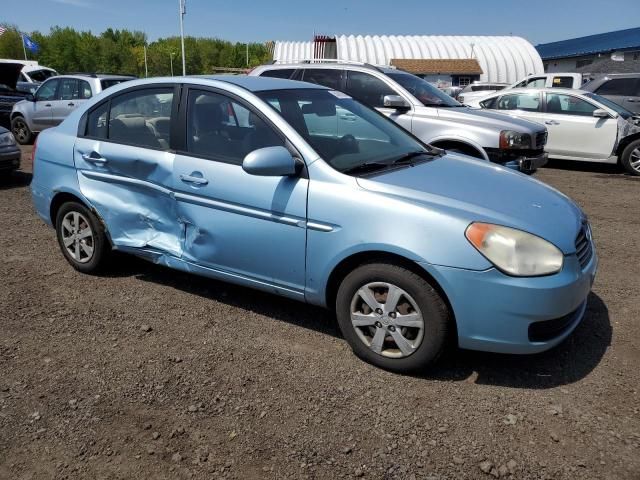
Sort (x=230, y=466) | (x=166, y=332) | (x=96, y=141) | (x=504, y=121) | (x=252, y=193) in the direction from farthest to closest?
(x=504, y=121) < (x=96, y=141) < (x=166, y=332) < (x=252, y=193) < (x=230, y=466)

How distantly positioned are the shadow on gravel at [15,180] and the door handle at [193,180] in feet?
20.1

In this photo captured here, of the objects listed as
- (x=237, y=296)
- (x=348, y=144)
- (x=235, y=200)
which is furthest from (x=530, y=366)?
(x=237, y=296)

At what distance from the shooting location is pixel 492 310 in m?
2.88

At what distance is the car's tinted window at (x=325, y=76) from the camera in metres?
8.16

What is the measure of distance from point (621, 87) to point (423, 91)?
686 cm

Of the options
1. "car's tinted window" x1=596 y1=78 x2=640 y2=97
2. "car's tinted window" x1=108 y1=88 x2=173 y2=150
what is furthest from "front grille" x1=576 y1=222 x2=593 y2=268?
"car's tinted window" x1=596 y1=78 x2=640 y2=97

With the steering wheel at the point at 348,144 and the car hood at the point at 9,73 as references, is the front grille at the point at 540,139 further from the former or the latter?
the car hood at the point at 9,73

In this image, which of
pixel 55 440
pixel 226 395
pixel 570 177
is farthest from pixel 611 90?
pixel 55 440

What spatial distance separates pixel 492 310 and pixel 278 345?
1.42 metres

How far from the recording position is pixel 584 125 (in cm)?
1036

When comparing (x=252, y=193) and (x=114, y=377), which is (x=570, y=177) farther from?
(x=114, y=377)

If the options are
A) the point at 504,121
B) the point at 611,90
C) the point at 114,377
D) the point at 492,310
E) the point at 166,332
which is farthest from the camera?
the point at 611,90

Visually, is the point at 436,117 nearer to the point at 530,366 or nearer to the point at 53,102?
the point at 530,366

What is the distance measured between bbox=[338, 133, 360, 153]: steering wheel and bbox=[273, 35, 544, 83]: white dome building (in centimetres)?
4398
